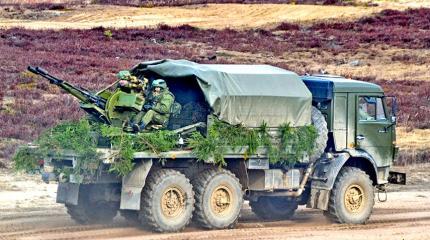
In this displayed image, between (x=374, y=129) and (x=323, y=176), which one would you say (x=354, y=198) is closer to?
(x=323, y=176)

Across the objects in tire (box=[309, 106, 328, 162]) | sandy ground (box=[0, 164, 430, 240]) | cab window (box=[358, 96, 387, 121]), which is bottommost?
sandy ground (box=[0, 164, 430, 240])

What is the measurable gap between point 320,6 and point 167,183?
208 feet

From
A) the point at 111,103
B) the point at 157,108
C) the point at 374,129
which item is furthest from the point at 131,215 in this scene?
the point at 374,129

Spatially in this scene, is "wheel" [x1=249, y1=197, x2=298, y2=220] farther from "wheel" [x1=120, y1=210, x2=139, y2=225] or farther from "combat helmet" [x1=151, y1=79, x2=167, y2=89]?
"combat helmet" [x1=151, y1=79, x2=167, y2=89]

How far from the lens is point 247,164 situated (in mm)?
19172

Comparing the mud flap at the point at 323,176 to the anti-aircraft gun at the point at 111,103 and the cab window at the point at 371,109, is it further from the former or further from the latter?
the anti-aircraft gun at the point at 111,103

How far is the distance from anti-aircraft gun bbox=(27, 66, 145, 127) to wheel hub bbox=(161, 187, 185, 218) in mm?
1692

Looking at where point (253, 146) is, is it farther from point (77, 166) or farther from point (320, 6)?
point (320, 6)

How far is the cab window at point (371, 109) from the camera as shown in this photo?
20.7 m

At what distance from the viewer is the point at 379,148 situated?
818 inches

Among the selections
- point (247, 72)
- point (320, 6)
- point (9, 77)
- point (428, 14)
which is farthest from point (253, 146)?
point (320, 6)

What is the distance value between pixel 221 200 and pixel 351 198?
2.69 metres

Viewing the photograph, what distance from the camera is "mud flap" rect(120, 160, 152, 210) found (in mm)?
17688

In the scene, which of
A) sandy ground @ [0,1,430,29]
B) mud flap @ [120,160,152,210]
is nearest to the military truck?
mud flap @ [120,160,152,210]
